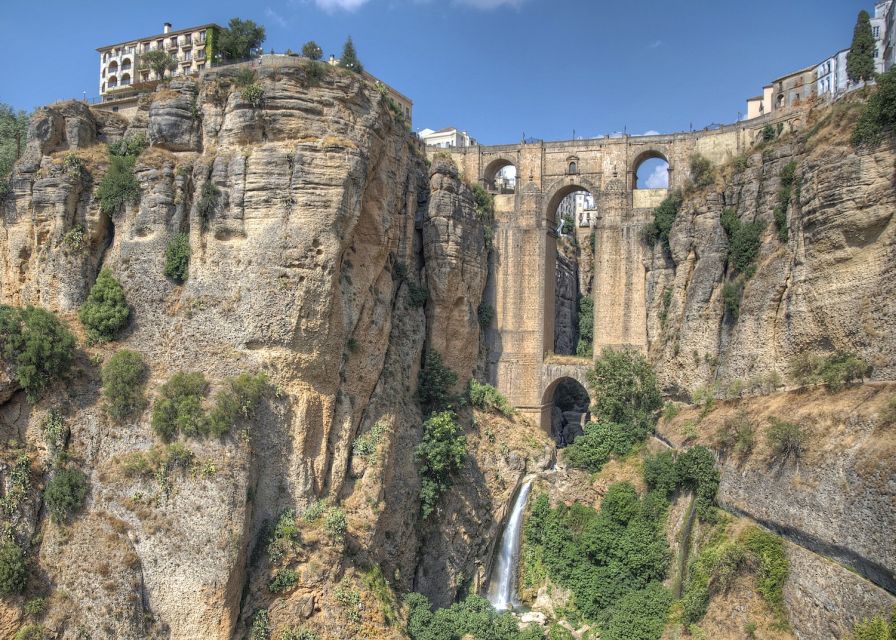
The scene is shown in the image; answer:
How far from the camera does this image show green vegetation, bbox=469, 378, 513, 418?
1388 inches

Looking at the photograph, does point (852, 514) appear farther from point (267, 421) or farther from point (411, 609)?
point (267, 421)

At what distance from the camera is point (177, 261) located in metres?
24.3

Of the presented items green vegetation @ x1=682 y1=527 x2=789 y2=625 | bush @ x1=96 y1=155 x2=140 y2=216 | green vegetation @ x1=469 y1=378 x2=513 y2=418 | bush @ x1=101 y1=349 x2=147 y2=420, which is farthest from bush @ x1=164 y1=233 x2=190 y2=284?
green vegetation @ x1=682 y1=527 x2=789 y2=625

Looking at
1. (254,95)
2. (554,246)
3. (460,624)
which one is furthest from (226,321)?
(554,246)

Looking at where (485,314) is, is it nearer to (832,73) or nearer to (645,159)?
(645,159)

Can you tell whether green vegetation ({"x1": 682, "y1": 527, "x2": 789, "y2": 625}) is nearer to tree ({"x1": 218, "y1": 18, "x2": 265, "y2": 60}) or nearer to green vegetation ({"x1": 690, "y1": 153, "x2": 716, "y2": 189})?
green vegetation ({"x1": 690, "y1": 153, "x2": 716, "y2": 189})

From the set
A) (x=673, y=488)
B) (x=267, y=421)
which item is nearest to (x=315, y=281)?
(x=267, y=421)

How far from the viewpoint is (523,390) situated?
38.1 m

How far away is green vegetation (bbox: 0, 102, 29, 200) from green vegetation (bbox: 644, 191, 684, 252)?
2866 centimetres

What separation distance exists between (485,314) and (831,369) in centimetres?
1828

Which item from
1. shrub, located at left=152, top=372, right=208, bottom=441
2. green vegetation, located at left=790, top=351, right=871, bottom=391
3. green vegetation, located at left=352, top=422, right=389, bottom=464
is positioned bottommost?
green vegetation, located at left=352, top=422, right=389, bottom=464

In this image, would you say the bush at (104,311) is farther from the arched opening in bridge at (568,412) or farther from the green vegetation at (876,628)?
the arched opening in bridge at (568,412)

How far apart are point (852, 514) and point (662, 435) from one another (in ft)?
43.1

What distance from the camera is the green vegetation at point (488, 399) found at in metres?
35.2
